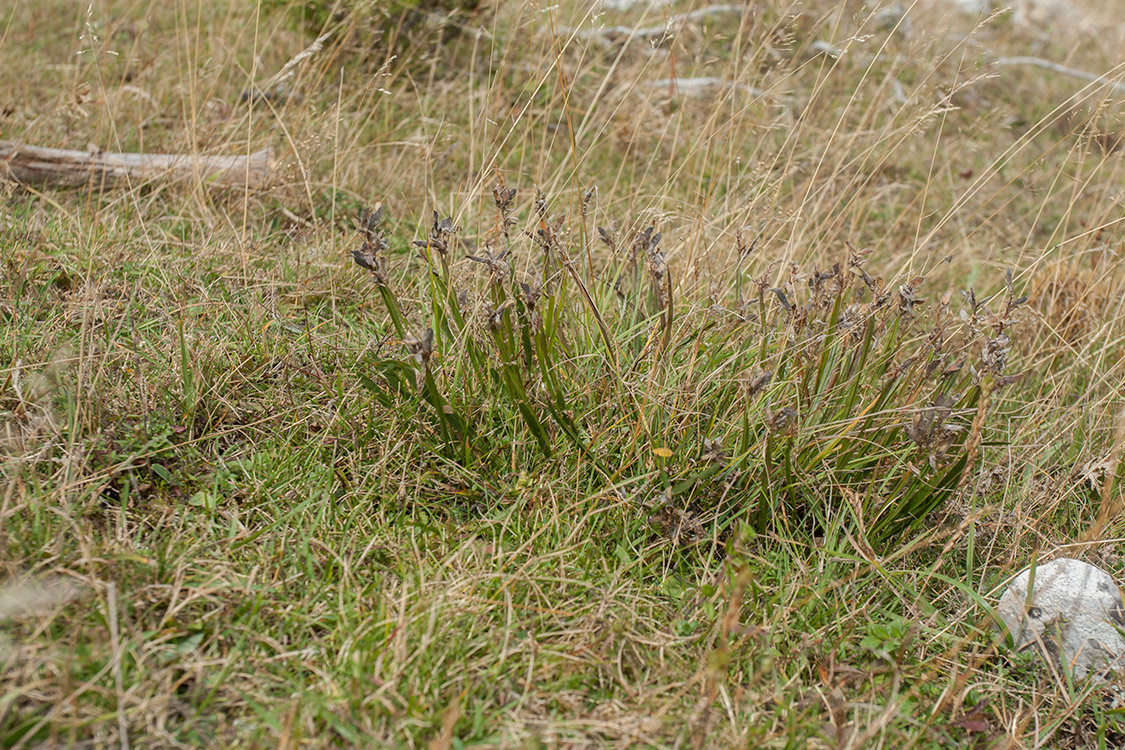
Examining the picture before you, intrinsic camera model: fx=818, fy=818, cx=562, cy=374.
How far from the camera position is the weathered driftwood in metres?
2.89

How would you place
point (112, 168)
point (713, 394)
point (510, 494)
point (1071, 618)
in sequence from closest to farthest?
point (1071, 618) < point (510, 494) < point (713, 394) < point (112, 168)

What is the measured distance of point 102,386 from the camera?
1938 millimetres

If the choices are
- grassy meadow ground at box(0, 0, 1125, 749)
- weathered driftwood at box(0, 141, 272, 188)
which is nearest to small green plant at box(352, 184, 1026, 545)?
grassy meadow ground at box(0, 0, 1125, 749)

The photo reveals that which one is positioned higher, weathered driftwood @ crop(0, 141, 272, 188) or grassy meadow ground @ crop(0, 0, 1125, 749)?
weathered driftwood @ crop(0, 141, 272, 188)

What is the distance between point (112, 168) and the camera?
2.97 meters

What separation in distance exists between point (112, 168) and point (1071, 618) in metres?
3.26

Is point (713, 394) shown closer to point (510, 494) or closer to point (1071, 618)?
point (510, 494)

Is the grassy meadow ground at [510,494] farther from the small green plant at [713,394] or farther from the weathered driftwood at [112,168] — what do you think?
the weathered driftwood at [112,168]

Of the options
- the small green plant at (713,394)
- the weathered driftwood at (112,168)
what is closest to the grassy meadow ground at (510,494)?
the small green plant at (713,394)

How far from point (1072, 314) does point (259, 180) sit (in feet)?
9.90

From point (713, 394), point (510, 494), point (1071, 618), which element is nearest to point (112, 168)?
point (510, 494)

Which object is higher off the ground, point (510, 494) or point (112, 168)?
point (112, 168)

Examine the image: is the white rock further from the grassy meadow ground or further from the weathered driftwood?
the weathered driftwood

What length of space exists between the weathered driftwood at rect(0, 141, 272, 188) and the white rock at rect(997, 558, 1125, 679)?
264cm
